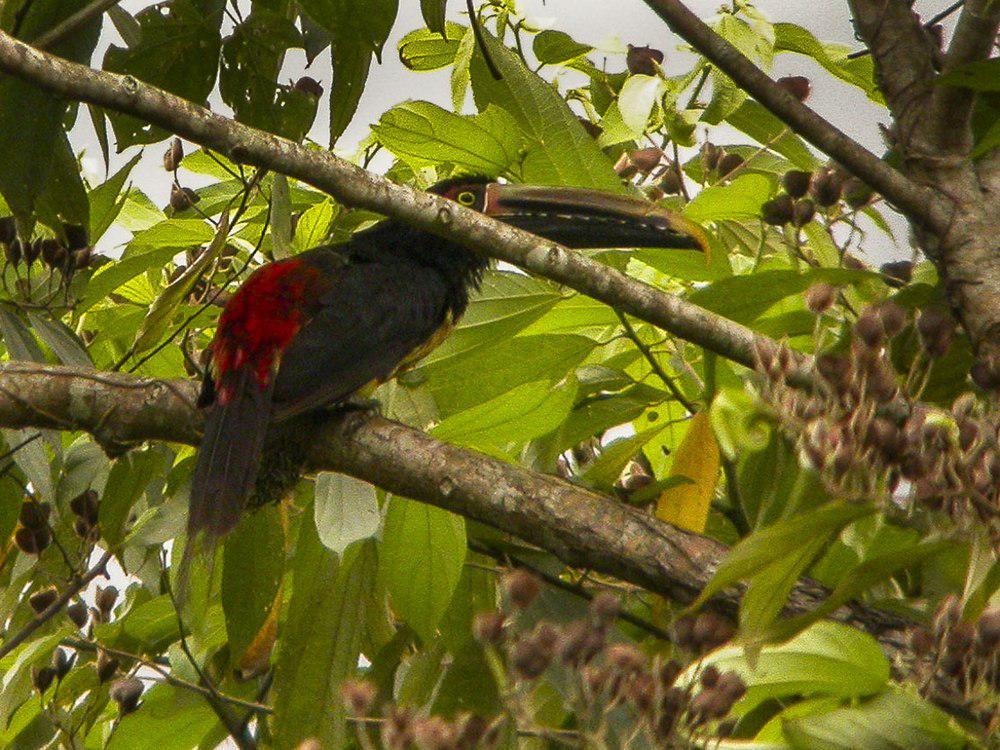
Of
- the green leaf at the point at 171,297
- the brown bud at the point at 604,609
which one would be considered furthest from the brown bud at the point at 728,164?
the brown bud at the point at 604,609

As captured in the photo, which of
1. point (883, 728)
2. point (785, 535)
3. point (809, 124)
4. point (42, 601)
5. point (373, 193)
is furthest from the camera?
A: point (42, 601)

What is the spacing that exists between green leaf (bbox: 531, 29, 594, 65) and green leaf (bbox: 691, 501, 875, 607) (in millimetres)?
1961

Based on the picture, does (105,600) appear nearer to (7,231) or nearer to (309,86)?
(7,231)

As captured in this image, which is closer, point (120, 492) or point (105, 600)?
point (120, 492)

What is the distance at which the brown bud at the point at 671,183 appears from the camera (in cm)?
331

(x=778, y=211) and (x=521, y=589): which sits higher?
(x=778, y=211)

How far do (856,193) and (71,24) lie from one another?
1.46m

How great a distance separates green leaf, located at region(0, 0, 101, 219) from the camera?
2660mm

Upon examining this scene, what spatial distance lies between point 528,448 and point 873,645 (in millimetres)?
1192

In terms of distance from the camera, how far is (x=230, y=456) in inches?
108

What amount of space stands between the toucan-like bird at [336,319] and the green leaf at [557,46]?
328 millimetres

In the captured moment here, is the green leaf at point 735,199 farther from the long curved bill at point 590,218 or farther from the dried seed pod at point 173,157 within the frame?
the dried seed pod at point 173,157

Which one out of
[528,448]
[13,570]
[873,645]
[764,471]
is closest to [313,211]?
[528,448]

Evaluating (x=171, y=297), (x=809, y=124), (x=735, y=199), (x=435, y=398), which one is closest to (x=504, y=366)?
(x=435, y=398)
